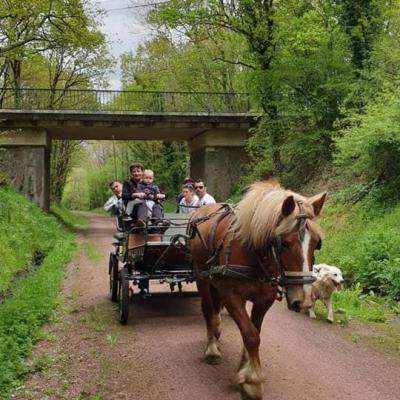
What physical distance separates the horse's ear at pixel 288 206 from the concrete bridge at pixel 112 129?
18.9 meters

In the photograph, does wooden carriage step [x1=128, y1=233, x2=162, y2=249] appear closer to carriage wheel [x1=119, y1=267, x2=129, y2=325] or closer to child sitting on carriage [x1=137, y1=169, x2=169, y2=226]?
child sitting on carriage [x1=137, y1=169, x2=169, y2=226]

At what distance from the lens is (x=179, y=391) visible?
491 cm

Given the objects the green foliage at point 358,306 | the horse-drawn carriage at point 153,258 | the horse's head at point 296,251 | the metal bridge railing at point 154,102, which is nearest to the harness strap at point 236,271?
the horse's head at point 296,251

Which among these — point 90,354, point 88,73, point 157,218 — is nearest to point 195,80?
point 88,73

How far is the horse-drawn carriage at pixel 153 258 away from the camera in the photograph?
278 inches

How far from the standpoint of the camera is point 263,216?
4262 millimetres

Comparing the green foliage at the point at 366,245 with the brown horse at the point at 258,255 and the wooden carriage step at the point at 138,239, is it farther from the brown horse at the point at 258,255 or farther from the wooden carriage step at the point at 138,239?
the brown horse at the point at 258,255

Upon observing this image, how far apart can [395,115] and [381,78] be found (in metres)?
3.30

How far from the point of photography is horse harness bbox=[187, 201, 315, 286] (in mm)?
3980

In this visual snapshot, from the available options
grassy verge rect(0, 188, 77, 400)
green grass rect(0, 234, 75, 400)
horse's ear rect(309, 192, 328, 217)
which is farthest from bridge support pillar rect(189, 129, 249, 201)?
horse's ear rect(309, 192, 328, 217)

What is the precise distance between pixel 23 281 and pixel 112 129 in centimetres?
1510

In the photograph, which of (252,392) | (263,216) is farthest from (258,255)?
(252,392)

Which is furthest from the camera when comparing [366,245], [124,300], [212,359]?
[366,245]

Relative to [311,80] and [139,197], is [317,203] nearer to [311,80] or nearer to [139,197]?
[139,197]
